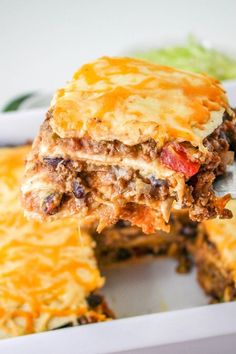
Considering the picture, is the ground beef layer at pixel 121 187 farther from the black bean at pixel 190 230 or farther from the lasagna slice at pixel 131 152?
the black bean at pixel 190 230

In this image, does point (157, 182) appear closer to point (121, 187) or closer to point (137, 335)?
point (121, 187)

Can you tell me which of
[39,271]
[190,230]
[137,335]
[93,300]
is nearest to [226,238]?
[190,230]

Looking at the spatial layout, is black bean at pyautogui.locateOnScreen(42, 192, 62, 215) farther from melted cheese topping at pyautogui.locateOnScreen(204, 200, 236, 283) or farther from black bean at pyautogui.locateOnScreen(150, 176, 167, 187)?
melted cheese topping at pyautogui.locateOnScreen(204, 200, 236, 283)

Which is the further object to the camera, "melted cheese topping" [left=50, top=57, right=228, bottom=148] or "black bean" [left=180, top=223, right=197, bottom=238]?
"black bean" [left=180, top=223, right=197, bottom=238]

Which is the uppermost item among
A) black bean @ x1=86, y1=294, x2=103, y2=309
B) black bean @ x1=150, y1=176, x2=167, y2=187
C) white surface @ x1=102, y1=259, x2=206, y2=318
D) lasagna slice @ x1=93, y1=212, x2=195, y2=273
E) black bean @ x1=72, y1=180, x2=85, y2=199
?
black bean @ x1=72, y1=180, x2=85, y2=199

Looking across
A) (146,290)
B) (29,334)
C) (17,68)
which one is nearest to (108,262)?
(146,290)

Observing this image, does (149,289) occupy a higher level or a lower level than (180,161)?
lower

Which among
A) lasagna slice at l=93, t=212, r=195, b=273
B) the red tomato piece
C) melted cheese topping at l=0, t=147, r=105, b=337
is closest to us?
the red tomato piece

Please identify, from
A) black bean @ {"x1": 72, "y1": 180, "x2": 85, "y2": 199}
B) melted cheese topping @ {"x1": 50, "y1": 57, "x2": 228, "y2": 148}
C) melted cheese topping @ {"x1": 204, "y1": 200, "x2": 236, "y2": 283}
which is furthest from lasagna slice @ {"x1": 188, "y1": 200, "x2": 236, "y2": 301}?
black bean @ {"x1": 72, "y1": 180, "x2": 85, "y2": 199}
